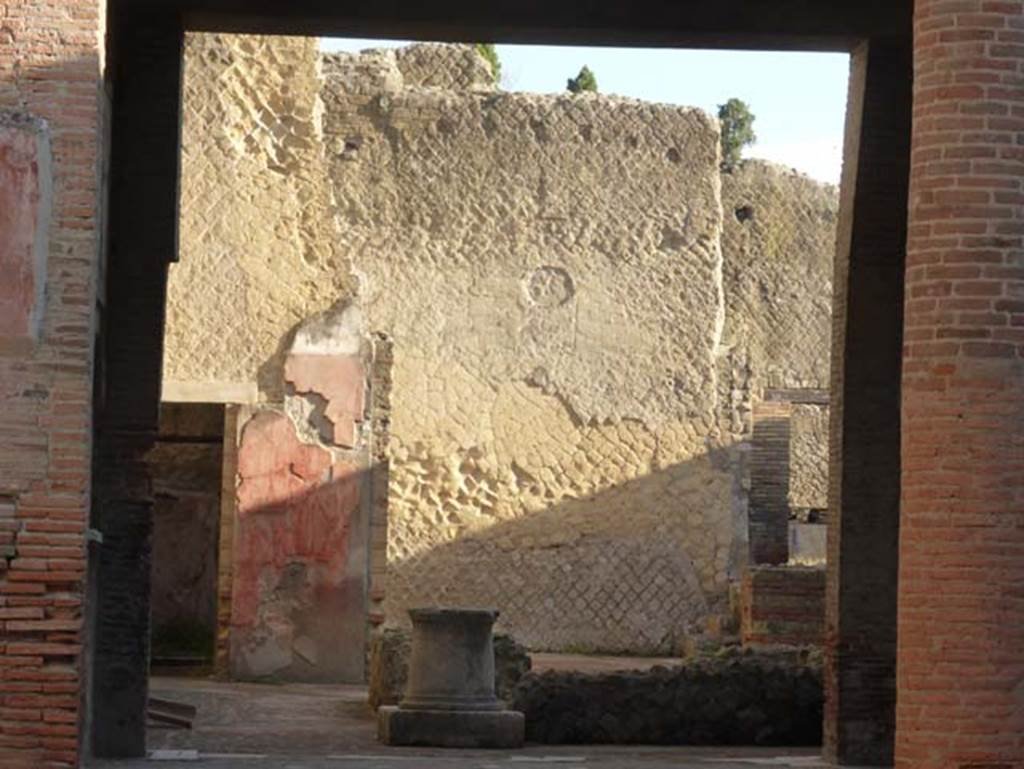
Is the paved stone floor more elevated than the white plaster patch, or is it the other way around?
the white plaster patch

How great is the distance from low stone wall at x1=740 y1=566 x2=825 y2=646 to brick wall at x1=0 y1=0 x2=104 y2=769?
8.80m

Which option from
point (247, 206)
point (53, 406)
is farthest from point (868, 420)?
point (247, 206)

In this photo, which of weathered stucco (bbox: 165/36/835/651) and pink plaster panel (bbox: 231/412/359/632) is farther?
weathered stucco (bbox: 165/36/835/651)

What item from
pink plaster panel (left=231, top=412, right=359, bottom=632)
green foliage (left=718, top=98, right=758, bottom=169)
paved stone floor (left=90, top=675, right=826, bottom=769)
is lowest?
paved stone floor (left=90, top=675, right=826, bottom=769)

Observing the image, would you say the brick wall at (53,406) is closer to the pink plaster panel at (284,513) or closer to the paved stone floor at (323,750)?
the paved stone floor at (323,750)

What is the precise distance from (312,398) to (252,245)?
1.31m

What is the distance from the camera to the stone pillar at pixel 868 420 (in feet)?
37.7

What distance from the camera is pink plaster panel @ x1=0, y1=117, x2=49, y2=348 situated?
8688 millimetres

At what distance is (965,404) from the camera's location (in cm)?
822

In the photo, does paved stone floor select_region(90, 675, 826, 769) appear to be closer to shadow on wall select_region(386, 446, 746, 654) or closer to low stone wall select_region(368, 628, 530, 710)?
low stone wall select_region(368, 628, 530, 710)

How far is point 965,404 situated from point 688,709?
4.92 m

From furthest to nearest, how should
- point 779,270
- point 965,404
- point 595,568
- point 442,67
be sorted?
point 779,270, point 442,67, point 595,568, point 965,404

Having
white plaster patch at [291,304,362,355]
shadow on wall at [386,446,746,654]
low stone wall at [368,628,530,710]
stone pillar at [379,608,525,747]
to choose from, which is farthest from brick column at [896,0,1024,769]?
shadow on wall at [386,446,746,654]

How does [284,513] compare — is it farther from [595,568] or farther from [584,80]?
[584,80]
